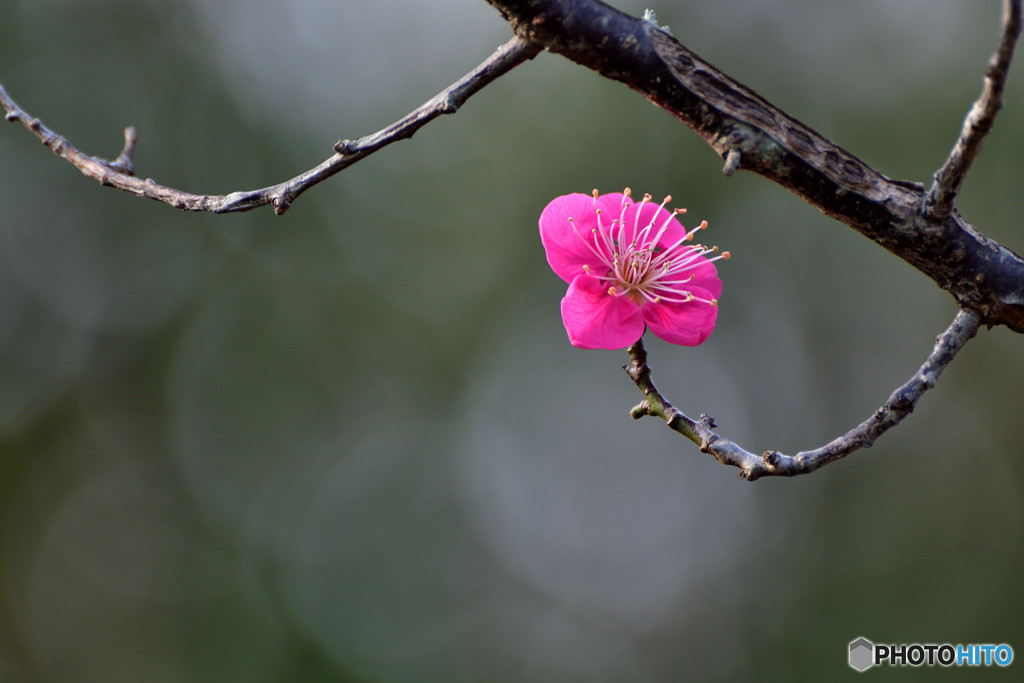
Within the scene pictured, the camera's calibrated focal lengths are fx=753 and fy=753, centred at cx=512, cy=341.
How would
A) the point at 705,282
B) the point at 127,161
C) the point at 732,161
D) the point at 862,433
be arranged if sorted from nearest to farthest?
the point at 732,161
the point at 862,433
the point at 127,161
the point at 705,282

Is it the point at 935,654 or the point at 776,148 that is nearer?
the point at 776,148

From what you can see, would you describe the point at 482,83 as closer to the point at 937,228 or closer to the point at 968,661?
the point at 937,228

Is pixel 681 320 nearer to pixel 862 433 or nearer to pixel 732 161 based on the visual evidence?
pixel 862 433

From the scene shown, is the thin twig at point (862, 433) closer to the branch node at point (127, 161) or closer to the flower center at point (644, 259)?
the flower center at point (644, 259)

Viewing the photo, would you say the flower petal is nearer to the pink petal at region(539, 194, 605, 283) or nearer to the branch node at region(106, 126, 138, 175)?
the pink petal at region(539, 194, 605, 283)

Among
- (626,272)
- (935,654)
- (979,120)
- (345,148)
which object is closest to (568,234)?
(626,272)

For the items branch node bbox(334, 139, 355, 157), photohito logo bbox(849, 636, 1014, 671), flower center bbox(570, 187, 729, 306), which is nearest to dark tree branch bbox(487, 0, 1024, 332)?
branch node bbox(334, 139, 355, 157)

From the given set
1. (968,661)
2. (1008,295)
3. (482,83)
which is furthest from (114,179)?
(968,661)
